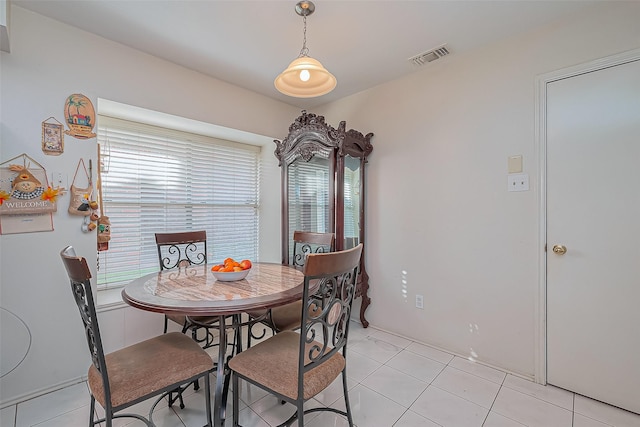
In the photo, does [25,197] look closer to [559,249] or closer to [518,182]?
[518,182]

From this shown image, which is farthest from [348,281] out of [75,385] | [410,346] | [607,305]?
[75,385]

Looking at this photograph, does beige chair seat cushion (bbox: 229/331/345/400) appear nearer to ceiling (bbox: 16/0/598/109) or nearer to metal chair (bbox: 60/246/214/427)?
metal chair (bbox: 60/246/214/427)

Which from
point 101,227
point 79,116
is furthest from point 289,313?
point 79,116

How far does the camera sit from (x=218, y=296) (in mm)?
1435

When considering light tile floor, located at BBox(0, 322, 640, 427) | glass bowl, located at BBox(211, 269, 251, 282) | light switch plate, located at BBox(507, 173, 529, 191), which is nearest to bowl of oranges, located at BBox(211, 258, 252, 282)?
glass bowl, located at BBox(211, 269, 251, 282)

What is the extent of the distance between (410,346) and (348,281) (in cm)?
152

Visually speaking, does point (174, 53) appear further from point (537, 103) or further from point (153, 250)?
point (537, 103)

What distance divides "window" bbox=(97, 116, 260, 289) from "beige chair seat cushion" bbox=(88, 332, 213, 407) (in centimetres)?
139

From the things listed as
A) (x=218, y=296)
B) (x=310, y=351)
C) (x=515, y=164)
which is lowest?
(x=310, y=351)

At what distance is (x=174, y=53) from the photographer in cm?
231

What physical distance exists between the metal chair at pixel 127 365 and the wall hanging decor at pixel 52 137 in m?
1.02

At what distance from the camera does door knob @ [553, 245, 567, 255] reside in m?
1.90

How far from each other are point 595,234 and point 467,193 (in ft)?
2.66

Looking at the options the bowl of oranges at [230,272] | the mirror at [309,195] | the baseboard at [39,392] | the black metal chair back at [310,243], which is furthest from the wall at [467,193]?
the baseboard at [39,392]
